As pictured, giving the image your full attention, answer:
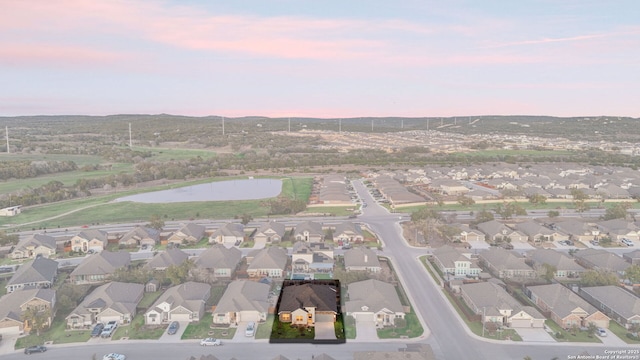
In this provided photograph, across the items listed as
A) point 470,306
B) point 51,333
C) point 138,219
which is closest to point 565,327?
point 470,306

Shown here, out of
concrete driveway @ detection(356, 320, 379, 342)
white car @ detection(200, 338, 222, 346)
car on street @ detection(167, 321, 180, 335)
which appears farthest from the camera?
car on street @ detection(167, 321, 180, 335)

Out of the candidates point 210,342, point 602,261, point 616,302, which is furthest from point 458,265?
point 210,342

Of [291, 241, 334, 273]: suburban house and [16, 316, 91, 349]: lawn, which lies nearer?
[16, 316, 91, 349]: lawn

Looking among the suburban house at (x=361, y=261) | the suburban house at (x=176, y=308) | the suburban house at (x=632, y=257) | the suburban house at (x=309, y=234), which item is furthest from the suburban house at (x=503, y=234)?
the suburban house at (x=176, y=308)

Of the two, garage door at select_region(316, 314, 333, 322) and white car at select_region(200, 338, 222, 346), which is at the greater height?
garage door at select_region(316, 314, 333, 322)

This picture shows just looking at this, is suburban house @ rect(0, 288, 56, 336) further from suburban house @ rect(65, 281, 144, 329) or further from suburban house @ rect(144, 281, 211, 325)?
suburban house @ rect(144, 281, 211, 325)

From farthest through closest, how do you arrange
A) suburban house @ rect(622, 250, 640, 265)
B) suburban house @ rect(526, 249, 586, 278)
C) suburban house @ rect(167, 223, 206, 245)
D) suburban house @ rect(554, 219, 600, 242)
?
suburban house @ rect(554, 219, 600, 242), suburban house @ rect(167, 223, 206, 245), suburban house @ rect(622, 250, 640, 265), suburban house @ rect(526, 249, 586, 278)

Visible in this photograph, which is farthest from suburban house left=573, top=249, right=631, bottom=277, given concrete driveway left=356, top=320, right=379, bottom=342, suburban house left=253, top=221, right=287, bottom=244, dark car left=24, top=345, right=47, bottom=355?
Result: dark car left=24, top=345, right=47, bottom=355
